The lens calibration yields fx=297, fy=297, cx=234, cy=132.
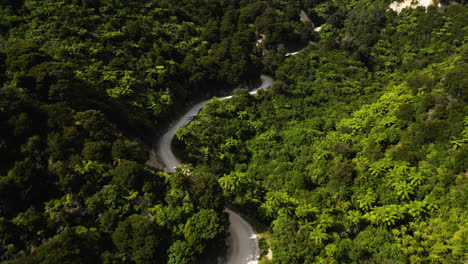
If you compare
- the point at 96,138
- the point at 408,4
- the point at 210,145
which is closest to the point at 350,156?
the point at 210,145

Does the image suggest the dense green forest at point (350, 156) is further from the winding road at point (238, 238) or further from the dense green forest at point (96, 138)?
the dense green forest at point (96, 138)

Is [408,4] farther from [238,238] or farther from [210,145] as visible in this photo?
[238,238]

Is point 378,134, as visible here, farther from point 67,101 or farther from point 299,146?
point 67,101

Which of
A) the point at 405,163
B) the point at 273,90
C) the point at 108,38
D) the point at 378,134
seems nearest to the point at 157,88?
the point at 108,38

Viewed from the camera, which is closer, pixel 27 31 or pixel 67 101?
pixel 67 101

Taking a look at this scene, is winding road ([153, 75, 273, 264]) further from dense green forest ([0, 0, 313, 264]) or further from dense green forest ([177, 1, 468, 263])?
dense green forest ([177, 1, 468, 263])
